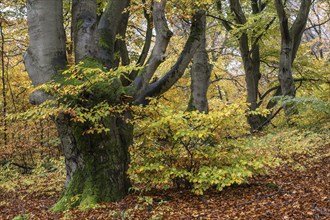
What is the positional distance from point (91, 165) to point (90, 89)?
4.16ft

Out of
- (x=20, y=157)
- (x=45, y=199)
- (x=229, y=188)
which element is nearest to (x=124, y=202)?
(x=229, y=188)

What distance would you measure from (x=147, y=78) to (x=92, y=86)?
156 cm

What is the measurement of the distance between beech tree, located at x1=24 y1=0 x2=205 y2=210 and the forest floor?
1.59ft

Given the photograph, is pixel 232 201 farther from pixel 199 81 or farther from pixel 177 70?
pixel 199 81

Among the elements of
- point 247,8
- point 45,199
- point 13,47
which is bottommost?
point 45,199

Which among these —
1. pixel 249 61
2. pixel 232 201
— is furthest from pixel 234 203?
pixel 249 61

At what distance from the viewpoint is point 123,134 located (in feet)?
20.4

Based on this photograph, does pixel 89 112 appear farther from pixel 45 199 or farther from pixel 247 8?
pixel 247 8

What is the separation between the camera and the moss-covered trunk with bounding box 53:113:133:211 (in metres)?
5.52

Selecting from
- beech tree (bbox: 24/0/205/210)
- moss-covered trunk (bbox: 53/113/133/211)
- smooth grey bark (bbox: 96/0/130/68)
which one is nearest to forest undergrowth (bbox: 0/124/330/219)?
moss-covered trunk (bbox: 53/113/133/211)

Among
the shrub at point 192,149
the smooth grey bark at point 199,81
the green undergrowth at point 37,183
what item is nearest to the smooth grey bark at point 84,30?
the shrub at point 192,149

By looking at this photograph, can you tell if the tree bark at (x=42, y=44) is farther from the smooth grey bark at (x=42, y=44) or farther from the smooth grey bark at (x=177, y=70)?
the smooth grey bark at (x=177, y=70)

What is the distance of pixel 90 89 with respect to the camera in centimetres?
527

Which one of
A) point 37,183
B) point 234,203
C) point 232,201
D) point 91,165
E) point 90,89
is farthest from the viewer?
point 37,183
